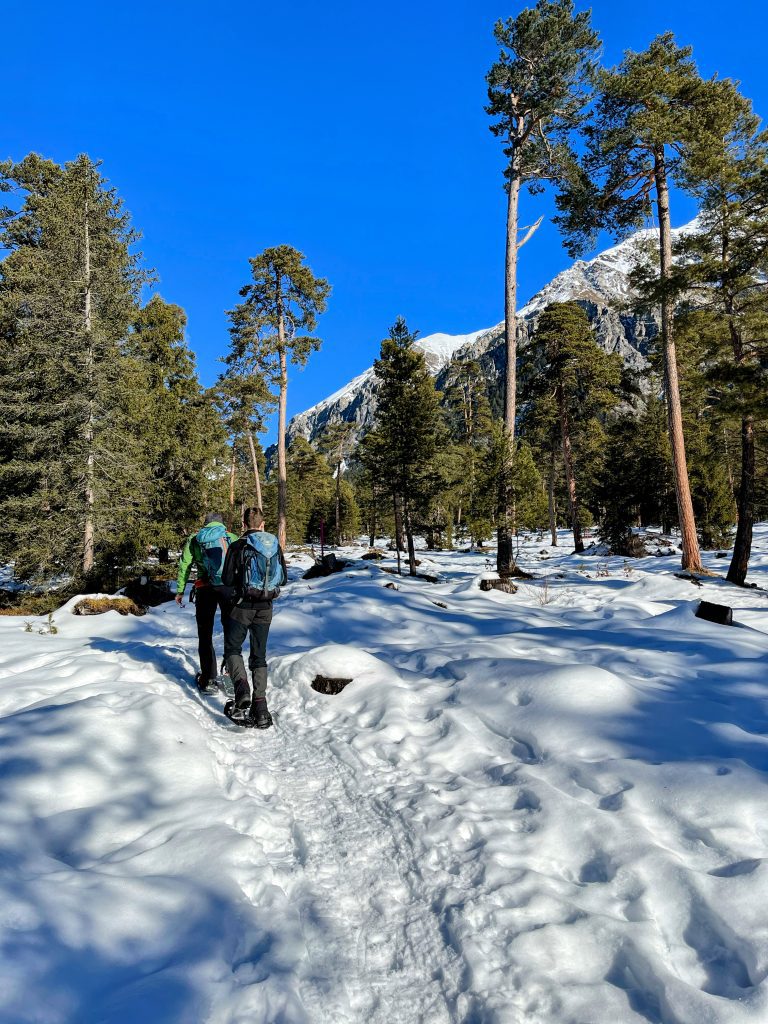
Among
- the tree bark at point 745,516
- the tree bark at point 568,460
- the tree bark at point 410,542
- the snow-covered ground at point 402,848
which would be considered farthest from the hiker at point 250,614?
the tree bark at point 568,460

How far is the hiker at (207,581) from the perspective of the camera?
5.82m

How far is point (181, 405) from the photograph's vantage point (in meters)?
21.0

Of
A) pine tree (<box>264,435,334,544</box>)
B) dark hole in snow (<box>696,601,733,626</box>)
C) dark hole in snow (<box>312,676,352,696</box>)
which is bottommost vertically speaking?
dark hole in snow (<box>312,676,352,696</box>)

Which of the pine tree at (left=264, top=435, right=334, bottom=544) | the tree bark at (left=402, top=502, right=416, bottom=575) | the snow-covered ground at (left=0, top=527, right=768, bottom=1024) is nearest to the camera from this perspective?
the snow-covered ground at (left=0, top=527, right=768, bottom=1024)

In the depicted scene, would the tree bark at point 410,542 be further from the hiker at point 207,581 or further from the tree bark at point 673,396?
the hiker at point 207,581

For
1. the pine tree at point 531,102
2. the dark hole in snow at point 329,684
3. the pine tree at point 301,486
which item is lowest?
the dark hole in snow at point 329,684

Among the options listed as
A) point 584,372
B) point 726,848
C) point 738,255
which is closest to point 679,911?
point 726,848

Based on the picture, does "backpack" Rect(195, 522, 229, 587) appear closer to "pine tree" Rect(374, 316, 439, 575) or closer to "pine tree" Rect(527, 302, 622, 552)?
"pine tree" Rect(374, 316, 439, 575)

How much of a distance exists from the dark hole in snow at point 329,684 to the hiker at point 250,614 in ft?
2.38

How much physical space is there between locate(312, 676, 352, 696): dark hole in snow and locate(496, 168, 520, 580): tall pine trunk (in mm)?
8685

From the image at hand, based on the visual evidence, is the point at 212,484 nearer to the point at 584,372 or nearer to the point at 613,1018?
the point at 584,372

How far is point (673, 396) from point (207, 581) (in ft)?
43.6

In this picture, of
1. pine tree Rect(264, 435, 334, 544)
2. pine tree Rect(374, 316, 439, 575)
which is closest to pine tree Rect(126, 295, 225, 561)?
pine tree Rect(374, 316, 439, 575)

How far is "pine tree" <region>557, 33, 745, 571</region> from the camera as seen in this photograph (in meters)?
12.0
